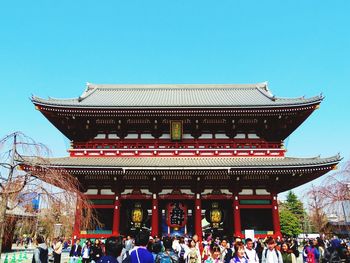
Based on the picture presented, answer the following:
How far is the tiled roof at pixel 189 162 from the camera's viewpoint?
15867mm

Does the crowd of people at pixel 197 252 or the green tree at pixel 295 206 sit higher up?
the green tree at pixel 295 206

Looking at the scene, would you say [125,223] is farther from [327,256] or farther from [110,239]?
[110,239]

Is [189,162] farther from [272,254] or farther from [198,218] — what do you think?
[272,254]

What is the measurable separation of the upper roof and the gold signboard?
1808 mm

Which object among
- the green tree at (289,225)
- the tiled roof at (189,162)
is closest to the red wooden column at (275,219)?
the tiled roof at (189,162)

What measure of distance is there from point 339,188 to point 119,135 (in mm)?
14499

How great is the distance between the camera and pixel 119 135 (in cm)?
1909

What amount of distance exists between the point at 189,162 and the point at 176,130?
2537 mm

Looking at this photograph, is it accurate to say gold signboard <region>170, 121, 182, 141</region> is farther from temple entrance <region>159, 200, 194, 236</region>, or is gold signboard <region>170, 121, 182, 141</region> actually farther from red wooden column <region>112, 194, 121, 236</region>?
red wooden column <region>112, 194, 121, 236</region>

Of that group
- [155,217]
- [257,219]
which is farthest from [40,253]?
[257,219]

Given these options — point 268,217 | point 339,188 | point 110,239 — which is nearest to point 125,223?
point 268,217

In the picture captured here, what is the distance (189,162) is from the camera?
Result: 670 inches

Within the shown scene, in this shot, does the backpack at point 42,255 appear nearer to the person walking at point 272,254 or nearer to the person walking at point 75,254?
the person walking at point 272,254

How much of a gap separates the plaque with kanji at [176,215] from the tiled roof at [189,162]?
2946mm
